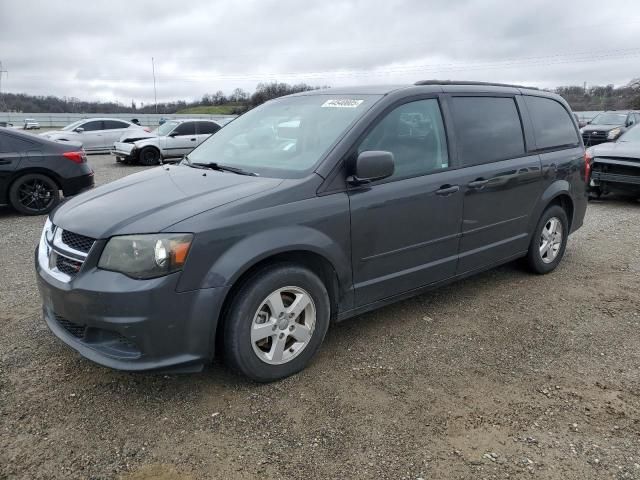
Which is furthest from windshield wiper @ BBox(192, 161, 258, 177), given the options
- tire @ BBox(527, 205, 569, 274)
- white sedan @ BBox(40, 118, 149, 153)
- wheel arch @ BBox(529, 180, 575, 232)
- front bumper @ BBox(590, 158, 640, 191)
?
white sedan @ BBox(40, 118, 149, 153)

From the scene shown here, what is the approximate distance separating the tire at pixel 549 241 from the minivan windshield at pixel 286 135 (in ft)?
7.75

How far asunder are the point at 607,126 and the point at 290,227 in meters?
19.8

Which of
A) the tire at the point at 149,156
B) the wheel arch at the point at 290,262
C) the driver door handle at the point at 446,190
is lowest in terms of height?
the wheel arch at the point at 290,262

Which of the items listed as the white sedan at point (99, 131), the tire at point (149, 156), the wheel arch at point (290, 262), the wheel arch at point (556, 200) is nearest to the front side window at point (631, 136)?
the wheel arch at point (556, 200)

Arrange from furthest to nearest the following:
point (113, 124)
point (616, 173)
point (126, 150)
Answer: point (113, 124) < point (126, 150) < point (616, 173)

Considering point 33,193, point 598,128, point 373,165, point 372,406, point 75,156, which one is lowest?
point 372,406

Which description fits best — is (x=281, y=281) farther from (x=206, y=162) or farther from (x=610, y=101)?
(x=610, y=101)

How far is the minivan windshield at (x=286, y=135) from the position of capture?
3.45 meters

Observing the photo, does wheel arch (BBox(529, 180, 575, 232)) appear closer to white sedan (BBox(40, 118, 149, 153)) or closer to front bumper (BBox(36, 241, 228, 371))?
front bumper (BBox(36, 241, 228, 371))

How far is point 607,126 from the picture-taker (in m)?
19.1

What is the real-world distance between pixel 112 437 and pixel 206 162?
204 centimetres

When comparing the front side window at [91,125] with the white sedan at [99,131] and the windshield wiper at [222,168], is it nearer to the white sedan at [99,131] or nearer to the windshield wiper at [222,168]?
the white sedan at [99,131]

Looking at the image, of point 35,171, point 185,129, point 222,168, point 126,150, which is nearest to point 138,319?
point 222,168

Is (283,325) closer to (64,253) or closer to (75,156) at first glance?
(64,253)
